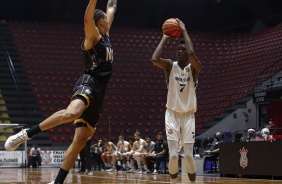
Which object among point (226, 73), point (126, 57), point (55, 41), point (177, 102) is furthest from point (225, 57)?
point (177, 102)

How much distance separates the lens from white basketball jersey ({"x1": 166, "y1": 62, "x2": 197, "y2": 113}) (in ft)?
22.8

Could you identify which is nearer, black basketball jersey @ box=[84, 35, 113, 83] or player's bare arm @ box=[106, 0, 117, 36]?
black basketball jersey @ box=[84, 35, 113, 83]

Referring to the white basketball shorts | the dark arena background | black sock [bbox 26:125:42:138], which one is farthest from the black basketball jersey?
the dark arena background

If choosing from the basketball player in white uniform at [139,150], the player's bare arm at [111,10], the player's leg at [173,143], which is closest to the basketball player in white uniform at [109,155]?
the basketball player in white uniform at [139,150]

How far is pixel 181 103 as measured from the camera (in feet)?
22.8

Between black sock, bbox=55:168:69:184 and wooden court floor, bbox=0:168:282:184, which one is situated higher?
black sock, bbox=55:168:69:184

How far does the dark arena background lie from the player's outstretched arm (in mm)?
8965

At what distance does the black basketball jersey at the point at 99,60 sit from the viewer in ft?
20.1

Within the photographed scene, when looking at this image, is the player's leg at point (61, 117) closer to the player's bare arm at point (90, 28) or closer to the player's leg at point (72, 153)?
the player's leg at point (72, 153)

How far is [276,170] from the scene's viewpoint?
12.0 metres

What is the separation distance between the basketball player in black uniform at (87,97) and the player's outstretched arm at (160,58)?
86 centimetres

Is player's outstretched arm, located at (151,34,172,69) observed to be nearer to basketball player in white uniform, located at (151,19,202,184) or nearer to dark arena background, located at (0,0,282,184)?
basketball player in white uniform, located at (151,19,202,184)

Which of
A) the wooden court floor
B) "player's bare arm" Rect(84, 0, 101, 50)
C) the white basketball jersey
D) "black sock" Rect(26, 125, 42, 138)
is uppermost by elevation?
"player's bare arm" Rect(84, 0, 101, 50)

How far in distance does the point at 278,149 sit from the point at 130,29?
21.3 metres
